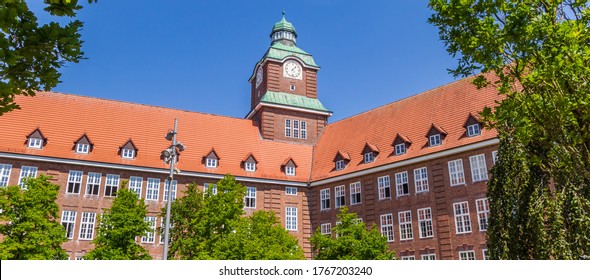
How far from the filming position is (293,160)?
4000 cm

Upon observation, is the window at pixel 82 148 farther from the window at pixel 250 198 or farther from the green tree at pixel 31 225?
the window at pixel 250 198

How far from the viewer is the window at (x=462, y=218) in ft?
93.7

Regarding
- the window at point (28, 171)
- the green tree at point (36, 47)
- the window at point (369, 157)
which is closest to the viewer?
the green tree at point (36, 47)

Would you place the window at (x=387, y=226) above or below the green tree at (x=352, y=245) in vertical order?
above

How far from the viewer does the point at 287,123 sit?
43.6 m

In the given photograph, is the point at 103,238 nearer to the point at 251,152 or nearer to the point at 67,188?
the point at 67,188

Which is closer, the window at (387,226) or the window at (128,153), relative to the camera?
the window at (387,226)

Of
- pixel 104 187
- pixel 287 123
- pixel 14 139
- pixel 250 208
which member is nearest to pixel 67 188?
pixel 104 187

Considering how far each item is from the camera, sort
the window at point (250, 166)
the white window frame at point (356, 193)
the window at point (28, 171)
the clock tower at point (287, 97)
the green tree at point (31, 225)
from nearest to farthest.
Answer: the green tree at point (31, 225) < the window at point (28, 171) < the white window frame at point (356, 193) < the window at point (250, 166) < the clock tower at point (287, 97)

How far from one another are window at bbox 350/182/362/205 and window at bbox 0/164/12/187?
76.8 ft

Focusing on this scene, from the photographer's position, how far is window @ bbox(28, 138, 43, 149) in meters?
32.1

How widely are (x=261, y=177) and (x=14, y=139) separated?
686 inches

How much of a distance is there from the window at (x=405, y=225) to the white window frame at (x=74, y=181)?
22114 millimetres

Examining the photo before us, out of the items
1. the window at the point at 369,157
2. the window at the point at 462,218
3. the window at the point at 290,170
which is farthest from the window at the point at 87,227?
the window at the point at 462,218
